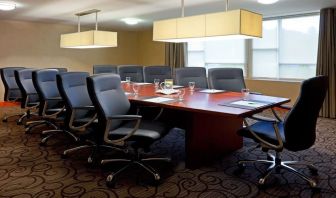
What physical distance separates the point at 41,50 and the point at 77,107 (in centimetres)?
531

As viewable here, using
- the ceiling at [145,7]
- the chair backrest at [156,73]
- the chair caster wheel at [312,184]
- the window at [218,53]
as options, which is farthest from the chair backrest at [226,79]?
the window at [218,53]

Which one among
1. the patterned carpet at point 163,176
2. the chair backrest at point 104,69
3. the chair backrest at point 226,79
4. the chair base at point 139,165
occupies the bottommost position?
the patterned carpet at point 163,176

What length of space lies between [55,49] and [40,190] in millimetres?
6090

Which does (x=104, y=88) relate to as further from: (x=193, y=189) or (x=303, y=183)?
(x=303, y=183)

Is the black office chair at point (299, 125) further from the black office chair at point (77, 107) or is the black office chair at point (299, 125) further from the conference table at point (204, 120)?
the black office chair at point (77, 107)

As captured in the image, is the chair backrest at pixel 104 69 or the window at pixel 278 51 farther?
the window at pixel 278 51

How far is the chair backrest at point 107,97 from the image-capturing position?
2.58 m

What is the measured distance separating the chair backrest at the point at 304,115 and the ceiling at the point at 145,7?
9.38 ft

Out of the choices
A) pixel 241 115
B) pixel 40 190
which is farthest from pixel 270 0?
pixel 40 190

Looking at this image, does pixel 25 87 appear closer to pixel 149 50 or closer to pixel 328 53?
pixel 149 50

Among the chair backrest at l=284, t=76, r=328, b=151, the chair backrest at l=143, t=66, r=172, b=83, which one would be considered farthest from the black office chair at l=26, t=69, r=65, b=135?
the chair backrest at l=284, t=76, r=328, b=151

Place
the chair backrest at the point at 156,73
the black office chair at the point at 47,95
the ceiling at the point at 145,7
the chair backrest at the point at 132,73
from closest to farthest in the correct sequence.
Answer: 1. the black office chair at the point at 47,95
2. the ceiling at the point at 145,7
3. the chair backrest at the point at 156,73
4. the chair backrest at the point at 132,73

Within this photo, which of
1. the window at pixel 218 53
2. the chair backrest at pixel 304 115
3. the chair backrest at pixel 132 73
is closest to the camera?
the chair backrest at pixel 304 115

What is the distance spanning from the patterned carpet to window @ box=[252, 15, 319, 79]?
291cm
